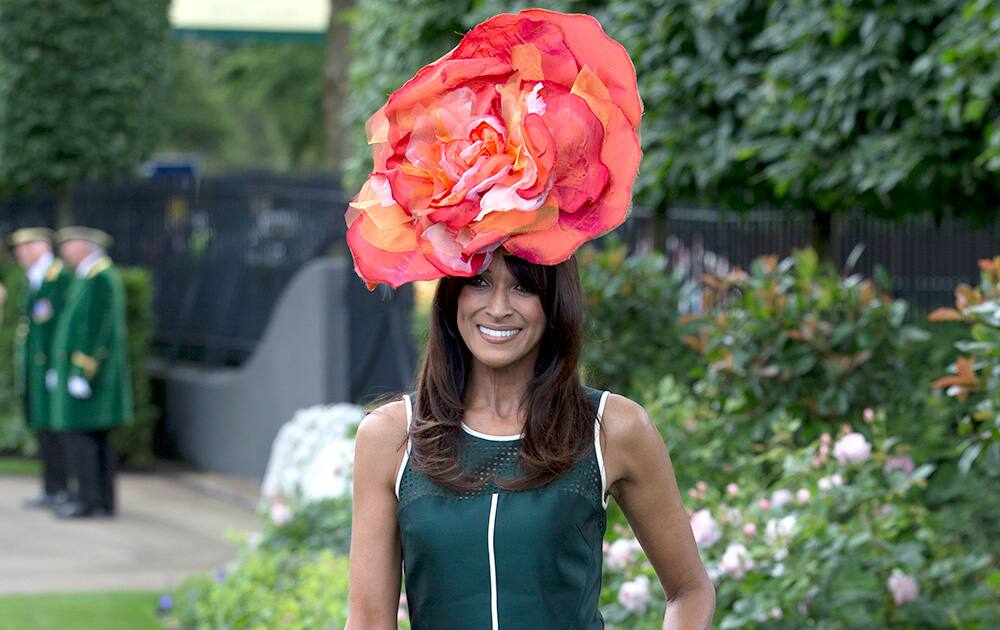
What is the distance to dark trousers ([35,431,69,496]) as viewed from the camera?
1013cm

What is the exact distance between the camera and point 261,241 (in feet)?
37.9

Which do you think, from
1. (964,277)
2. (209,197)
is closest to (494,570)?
(964,277)

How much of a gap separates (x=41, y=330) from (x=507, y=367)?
7.85 m

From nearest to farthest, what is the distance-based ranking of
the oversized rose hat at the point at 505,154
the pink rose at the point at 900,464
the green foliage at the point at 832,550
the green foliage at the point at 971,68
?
1. the oversized rose hat at the point at 505,154
2. the green foliage at the point at 832,550
3. the pink rose at the point at 900,464
4. the green foliage at the point at 971,68

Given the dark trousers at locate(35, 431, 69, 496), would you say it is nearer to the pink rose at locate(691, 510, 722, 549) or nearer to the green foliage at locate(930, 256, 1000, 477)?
the pink rose at locate(691, 510, 722, 549)

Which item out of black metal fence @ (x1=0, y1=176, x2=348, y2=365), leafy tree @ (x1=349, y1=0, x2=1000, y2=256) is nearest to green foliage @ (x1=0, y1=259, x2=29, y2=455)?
black metal fence @ (x1=0, y1=176, x2=348, y2=365)

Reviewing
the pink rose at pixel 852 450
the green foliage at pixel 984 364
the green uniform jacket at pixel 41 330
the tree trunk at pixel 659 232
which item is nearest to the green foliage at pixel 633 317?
the tree trunk at pixel 659 232

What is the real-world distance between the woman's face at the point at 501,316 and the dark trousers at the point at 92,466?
7621mm

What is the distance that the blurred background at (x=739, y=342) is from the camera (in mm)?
4094

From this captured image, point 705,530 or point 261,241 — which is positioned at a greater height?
point 261,241

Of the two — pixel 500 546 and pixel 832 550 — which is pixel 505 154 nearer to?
pixel 500 546

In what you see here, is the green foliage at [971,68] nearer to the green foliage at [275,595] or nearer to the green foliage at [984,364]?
the green foliage at [984,364]

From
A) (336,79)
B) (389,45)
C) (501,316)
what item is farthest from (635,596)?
(336,79)

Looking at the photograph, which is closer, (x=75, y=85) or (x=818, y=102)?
(x=818, y=102)
